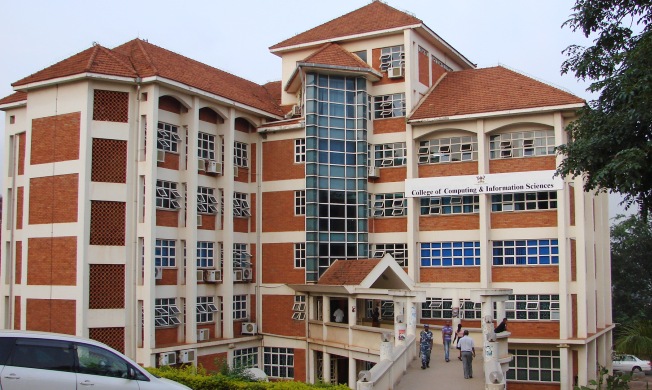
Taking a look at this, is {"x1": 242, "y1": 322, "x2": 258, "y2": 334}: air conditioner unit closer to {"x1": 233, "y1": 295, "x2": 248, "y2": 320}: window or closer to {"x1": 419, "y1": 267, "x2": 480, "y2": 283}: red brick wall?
{"x1": 233, "y1": 295, "x2": 248, "y2": 320}: window

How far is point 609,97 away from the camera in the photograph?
14758mm

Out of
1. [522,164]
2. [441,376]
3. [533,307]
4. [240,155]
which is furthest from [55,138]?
[533,307]

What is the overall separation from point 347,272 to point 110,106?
10251 millimetres

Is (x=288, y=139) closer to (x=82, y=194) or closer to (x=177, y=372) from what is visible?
(x=82, y=194)

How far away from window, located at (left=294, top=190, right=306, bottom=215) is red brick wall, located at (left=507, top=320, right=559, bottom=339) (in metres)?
9.10

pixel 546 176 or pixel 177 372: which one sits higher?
pixel 546 176

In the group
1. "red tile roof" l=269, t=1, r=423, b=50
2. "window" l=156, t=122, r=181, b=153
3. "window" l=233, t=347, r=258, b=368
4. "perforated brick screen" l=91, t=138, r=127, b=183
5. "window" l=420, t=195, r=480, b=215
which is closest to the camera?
"perforated brick screen" l=91, t=138, r=127, b=183

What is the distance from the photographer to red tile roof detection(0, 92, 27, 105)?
95.9 ft

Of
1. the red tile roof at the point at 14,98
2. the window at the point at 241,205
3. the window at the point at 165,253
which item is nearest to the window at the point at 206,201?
the window at the point at 241,205

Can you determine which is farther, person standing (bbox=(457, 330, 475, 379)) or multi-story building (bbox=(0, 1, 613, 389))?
multi-story building (bbox=(0, 1, 613, 389))

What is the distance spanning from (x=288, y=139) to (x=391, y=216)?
527 centimetres

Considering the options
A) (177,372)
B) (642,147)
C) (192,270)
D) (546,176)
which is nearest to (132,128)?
(192,270)

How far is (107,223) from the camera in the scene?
2458cm

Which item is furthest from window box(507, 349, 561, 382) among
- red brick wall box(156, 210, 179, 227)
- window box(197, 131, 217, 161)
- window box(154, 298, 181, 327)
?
window box(197, 131, 217, 161)
